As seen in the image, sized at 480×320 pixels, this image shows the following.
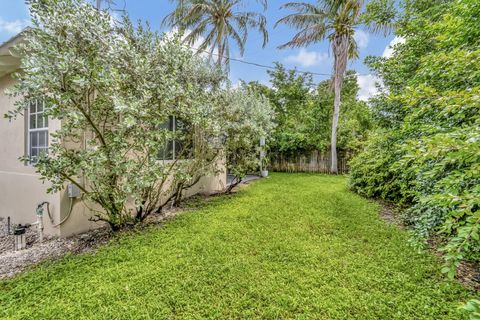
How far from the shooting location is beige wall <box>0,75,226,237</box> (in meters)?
4.15

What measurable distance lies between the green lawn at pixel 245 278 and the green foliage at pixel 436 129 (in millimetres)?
688

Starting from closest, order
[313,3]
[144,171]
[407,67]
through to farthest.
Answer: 1. [144,171]
2. [407,67]
3. [313,3]

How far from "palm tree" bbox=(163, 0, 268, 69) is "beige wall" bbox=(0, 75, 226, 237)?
7954mm

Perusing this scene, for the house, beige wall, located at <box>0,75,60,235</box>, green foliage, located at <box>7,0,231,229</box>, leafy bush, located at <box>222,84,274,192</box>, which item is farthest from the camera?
leafy bush, located at <box>222,84,274,192</box>

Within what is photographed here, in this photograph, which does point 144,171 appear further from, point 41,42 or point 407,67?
point 407,67

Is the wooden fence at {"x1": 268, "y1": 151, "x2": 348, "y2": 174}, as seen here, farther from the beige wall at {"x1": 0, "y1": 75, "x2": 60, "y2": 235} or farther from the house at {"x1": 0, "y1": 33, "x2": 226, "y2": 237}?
the beige wall at {"x1": 0, "y1": 75, "x2": 60, "y2": 235}

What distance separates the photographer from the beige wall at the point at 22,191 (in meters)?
4.15

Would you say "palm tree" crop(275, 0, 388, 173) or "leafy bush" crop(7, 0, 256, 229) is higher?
"palm tree" crop(275, 0, 388, 173)

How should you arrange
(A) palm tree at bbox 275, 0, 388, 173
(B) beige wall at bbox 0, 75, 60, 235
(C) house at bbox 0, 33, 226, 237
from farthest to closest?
1. (A) palm tree at bbox 275, 0, 388, 173
2. (B) beige wall at bbox 0, 75, 60, 235
3. (C) house at bbox 0, 33, 226, 237

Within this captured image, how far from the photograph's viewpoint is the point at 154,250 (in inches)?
139

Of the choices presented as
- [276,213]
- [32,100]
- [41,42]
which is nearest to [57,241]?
[32,100]

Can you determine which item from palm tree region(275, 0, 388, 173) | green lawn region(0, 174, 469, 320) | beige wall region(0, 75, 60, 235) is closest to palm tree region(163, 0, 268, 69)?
palm tree region(275, 0, 388, 173)

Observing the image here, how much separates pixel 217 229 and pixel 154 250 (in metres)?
1.22

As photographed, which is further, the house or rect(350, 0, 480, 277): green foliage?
the house
